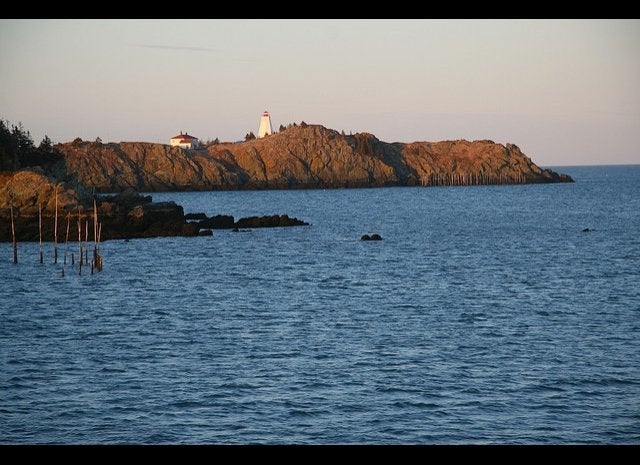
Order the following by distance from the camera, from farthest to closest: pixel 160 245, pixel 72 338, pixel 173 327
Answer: pixel 160 245, pixel 173 327, pixel 72 338

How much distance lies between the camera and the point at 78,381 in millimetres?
24625

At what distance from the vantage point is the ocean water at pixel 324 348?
65.9ft

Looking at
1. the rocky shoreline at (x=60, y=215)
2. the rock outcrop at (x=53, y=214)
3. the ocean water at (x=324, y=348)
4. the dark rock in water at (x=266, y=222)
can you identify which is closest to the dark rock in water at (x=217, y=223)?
the dark rock in water at (x=266, y=222)

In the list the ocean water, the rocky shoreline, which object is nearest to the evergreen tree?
the rocky shoreline

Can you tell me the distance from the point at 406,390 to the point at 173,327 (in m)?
13.8

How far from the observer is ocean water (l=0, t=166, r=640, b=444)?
20.1 metres

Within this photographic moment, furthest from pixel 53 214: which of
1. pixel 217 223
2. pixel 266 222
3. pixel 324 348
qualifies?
pixel 324 348

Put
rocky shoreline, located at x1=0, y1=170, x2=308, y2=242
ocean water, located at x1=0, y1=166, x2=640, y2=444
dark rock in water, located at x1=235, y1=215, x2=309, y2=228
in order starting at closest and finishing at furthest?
ocean water, located at x1=0, y1=166, x2=640, y2=444 → rocky shoreline, located at x1=0, y1=170, x2=308, y2=242 → dark rock in water, located at x1=235, y1=215, x2=309, y2=228

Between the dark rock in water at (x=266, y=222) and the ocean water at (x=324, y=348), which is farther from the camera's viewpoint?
the dark rock in water at (x=266, y=222)

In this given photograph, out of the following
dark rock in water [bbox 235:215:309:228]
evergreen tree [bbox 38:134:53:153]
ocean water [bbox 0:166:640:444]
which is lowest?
ocean water [bbox 0:166:640:444]

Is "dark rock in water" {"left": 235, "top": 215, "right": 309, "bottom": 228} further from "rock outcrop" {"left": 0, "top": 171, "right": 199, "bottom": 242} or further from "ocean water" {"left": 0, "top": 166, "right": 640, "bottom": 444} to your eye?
"ocean water" {"left": 0, "top": 166, "right": 640, "bottom": 444}

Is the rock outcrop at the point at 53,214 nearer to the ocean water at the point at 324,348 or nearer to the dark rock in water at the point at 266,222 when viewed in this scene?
the ocean water at the point at 324,348
